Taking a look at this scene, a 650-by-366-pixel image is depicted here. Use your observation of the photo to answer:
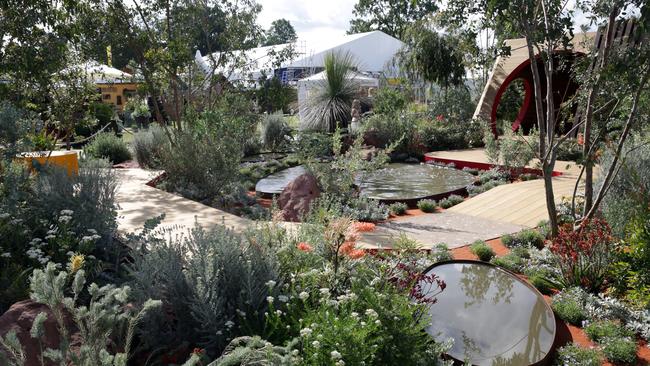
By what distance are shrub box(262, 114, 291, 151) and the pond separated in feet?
28.9

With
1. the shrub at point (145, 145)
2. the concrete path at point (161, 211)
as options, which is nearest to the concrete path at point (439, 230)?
the concrete path at point (161, 211)

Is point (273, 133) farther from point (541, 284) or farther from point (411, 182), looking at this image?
point (541, 284)

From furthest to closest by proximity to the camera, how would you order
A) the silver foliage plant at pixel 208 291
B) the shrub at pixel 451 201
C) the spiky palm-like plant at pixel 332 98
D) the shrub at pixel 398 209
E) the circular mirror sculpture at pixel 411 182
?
the spiky palm-like plant at pixel 332 98
the circular mirror sculpture at pixel 411 182
the shrub at pixel 451 201
the shrub at pixel 398 209
the silver foliage plant at pixel 208 291

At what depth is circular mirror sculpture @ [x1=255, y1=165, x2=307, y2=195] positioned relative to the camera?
8.53m

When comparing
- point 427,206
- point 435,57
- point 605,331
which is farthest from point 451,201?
point 435,57

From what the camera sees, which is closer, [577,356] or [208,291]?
[208,291]

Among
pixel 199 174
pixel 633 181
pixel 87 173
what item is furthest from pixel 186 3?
pixel 633 181

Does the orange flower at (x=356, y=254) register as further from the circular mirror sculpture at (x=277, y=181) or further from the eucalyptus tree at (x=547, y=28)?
the circular mirror sculpture at (x=277, y=181)

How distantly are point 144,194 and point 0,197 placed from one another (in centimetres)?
281

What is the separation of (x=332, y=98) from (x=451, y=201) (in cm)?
785

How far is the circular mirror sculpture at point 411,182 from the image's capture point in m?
8.21

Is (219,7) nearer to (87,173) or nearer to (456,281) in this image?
(87,173)

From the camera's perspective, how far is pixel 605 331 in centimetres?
368

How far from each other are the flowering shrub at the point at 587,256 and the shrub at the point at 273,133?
9.17 meters
